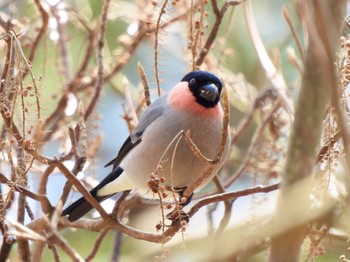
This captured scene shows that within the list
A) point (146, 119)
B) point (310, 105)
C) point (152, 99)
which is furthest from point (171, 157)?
point (310, 105)

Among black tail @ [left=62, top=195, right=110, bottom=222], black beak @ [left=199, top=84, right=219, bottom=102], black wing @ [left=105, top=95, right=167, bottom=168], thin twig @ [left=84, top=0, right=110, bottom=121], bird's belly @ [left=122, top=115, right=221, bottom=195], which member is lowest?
black tail @ [left=62, top=195, right=110, bottom=222]

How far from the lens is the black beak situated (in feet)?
6.71

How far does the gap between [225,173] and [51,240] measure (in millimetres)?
1556

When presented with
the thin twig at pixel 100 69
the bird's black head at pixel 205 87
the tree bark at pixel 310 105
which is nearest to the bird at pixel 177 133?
the bird's black head at pixel 205 87

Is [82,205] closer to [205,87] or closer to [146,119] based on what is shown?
[146,119]

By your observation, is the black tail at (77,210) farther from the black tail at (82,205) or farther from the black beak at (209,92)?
the black beak at (209,92)

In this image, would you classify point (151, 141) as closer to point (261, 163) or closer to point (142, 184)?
point (142, 184)

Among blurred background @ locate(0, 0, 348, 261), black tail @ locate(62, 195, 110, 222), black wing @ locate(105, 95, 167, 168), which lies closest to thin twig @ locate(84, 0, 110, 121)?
blurred background @ locate(0, 0, 348, 261)

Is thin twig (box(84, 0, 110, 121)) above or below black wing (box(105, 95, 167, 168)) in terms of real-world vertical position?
above

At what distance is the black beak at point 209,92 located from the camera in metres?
2.04

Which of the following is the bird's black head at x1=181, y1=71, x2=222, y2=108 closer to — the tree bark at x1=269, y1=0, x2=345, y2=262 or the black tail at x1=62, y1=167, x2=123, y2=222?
the black tail at x1=62, y1=167, x2=123, y2=222

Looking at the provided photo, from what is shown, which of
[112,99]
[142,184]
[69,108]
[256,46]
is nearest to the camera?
[256,46]

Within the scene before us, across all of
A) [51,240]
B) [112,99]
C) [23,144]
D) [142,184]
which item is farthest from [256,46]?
[112,99]

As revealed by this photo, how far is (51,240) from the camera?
92cm
